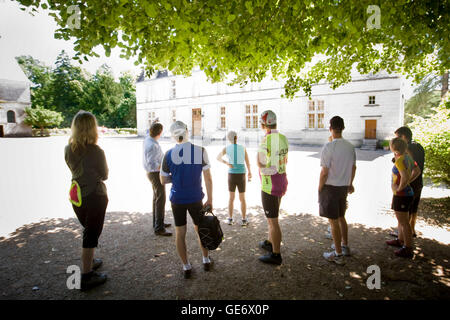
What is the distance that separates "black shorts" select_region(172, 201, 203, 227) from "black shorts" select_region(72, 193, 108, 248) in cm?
98

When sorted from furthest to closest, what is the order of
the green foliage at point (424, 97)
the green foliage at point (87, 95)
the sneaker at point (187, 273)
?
the green foliage at point (87, 95) → the green foliage at point (424, 97) → the sneaker at point (187, 273)

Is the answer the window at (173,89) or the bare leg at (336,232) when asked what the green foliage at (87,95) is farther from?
the bare leg at (336,232)

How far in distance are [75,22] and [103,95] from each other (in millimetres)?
59063

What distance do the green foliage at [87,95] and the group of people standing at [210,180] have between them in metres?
55.0

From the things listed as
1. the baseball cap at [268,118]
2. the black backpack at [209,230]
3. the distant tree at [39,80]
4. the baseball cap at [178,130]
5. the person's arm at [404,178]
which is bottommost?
the black backpack at [209,230]

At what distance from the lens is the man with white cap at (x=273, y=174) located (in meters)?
3.63

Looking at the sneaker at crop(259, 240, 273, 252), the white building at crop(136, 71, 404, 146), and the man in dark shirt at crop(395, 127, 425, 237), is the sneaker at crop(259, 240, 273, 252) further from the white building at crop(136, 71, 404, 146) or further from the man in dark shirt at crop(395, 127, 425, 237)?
the white building at crop(136, 71, 404, 146)

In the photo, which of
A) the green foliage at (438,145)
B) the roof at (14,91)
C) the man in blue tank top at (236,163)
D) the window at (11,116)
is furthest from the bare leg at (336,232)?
the roof at (14,91)

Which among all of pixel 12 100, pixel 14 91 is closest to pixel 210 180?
pixel 12 100

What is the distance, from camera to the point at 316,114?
2444 centimetres

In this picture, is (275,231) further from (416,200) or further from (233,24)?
(233,24)

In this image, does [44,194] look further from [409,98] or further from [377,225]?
[409,98]

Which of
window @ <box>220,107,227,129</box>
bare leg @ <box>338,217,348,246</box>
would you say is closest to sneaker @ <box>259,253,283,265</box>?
bare leg @ <box>338,217,348,246</box>
